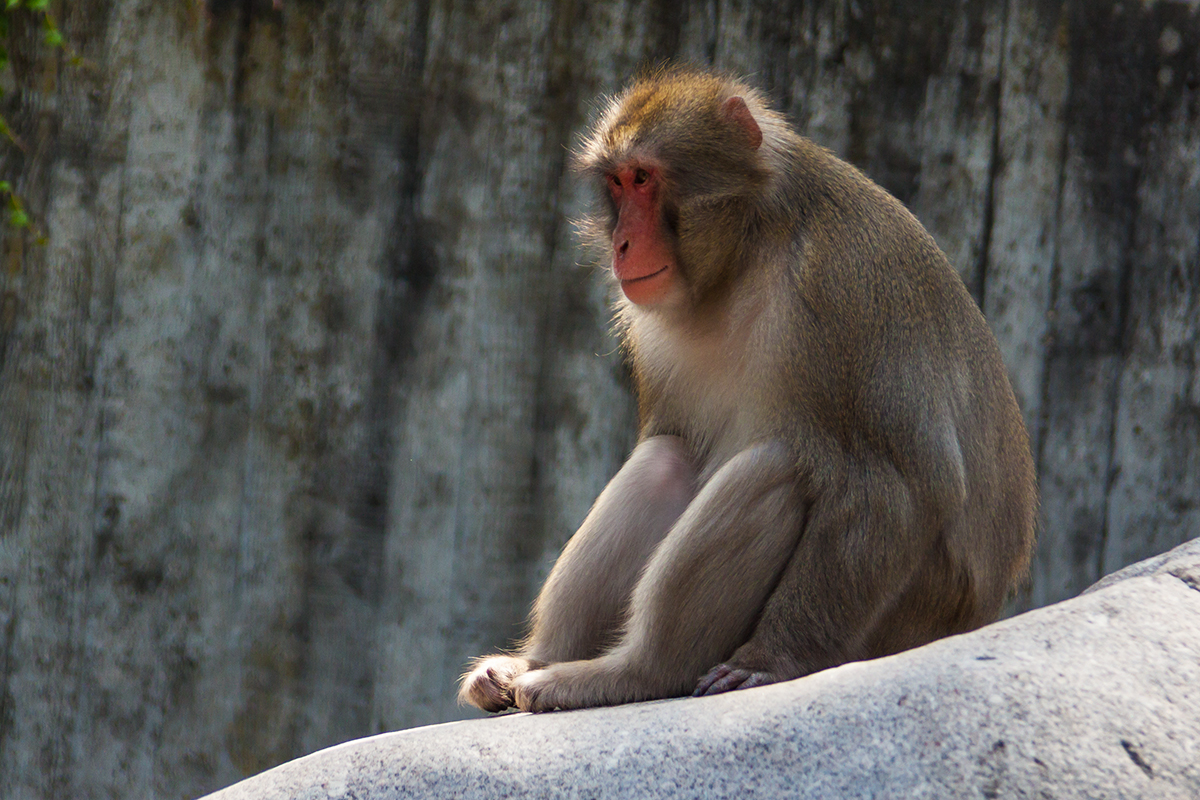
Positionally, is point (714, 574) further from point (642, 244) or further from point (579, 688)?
point (642, 244)

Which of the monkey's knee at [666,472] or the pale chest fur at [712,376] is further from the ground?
the pale chest fur at [712,376]

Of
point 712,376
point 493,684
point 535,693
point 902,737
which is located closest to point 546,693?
point 535,693

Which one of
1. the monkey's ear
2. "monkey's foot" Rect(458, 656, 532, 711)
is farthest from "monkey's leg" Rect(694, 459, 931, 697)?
the monkey's ear

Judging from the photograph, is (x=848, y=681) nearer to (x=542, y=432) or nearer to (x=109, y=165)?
(x=542, y=432)

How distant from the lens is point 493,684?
2.88 metres

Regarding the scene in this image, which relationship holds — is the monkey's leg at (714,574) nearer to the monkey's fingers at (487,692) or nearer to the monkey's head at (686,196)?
the monkey's fingers at (487,692)

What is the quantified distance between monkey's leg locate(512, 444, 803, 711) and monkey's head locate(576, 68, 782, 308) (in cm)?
49

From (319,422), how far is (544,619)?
142cm

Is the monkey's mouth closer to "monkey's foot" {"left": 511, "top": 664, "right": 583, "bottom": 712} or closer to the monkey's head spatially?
the monkey's head

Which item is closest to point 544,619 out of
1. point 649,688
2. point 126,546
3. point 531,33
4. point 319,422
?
point 649,688

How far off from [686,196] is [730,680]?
1.12 m

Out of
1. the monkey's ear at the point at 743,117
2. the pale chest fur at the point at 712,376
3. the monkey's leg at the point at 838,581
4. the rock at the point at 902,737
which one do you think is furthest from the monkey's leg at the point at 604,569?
the monkey's ear at the point at 743,117

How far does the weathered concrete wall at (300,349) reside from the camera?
399 centimetres

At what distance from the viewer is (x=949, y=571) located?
8.66ft
